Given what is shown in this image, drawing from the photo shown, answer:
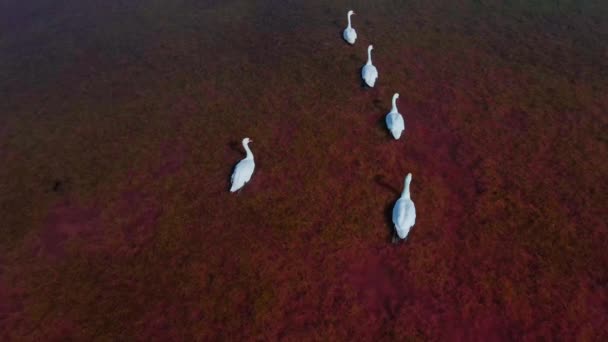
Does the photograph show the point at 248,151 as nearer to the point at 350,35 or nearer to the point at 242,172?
the point at 242,172

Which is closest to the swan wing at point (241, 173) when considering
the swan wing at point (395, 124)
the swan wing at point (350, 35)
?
the swan wing at point (395, 124)

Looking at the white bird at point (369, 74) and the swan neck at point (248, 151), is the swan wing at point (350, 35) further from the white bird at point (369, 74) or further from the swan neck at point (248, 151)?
the swan neck at point (248, 151)

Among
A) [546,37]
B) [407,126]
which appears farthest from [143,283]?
[546,37]

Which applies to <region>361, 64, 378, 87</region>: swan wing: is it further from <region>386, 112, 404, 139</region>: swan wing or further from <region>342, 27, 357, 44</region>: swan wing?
<region>342, 27, 357, 44</region>: swan wing

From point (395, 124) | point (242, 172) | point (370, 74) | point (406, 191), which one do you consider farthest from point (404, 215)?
point (370, 74)

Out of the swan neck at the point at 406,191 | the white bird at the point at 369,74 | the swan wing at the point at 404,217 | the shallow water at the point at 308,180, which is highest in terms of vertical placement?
the white bird at the point at 369,74
